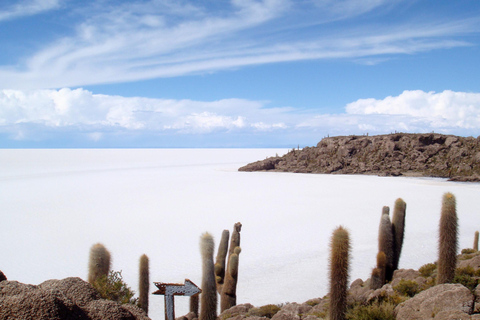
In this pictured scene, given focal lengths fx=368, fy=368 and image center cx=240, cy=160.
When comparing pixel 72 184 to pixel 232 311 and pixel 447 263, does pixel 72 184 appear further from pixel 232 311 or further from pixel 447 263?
pixel 447 263

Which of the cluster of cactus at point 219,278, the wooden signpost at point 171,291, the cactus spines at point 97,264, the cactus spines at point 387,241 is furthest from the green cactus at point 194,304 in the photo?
the cactus spines at point 387,241

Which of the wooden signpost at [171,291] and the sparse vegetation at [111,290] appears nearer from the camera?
the wooden signpost at [171,291]

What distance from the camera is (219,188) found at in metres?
29.1

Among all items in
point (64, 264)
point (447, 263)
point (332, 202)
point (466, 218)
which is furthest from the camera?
point (332, 202)

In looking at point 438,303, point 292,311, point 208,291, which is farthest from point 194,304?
point 438,303

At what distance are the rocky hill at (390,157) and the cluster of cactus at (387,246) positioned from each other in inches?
1221

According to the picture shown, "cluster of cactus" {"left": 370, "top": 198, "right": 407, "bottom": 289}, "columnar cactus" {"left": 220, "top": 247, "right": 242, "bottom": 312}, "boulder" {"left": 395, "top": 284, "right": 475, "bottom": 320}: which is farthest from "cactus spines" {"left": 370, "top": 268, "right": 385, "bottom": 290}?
"columnar cactus" {"left": 220, "top": 247, "right": 242, "bottom": 312}

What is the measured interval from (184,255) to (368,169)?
34.8m

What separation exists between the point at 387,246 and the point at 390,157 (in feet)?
123

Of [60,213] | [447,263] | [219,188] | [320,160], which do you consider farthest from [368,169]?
[447,263]

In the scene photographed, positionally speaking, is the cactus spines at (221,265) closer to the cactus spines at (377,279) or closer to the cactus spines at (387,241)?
the cactus spines at (377,279)

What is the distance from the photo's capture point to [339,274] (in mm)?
6070

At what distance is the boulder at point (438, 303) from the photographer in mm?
5059

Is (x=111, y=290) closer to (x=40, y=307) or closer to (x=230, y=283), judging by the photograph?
(x=40, y=307)
